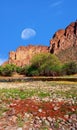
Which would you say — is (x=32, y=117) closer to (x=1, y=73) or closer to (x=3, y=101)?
(x=3, y=101)

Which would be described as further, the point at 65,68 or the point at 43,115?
the point at 65,68

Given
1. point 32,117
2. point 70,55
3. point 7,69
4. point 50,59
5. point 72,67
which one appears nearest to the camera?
point 32,117

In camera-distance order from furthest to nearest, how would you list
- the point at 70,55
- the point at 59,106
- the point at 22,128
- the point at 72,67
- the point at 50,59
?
the point at 70,55
the point at 50,59
the point at 72,67
the point at 59,106
the point at 22,128

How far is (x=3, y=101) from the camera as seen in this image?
15820 millimetres

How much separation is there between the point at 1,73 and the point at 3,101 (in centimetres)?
13461

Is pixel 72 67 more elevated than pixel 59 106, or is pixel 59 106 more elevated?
pixel 72 67

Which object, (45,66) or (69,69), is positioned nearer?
(69,69)

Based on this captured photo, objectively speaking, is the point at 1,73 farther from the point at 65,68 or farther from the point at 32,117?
the point at 32,117

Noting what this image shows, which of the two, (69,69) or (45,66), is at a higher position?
(45,66)

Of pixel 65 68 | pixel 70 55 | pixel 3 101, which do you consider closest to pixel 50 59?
pixel 65 68

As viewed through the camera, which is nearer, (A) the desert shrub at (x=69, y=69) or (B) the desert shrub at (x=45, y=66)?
(A) the desert shrub at (x=69, y=69)

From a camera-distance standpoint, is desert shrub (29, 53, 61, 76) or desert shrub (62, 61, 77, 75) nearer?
desert shrub (62, 61, 77, 75)

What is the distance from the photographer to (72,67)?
127 meters

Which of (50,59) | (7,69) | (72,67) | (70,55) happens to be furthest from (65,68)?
(70,55)
